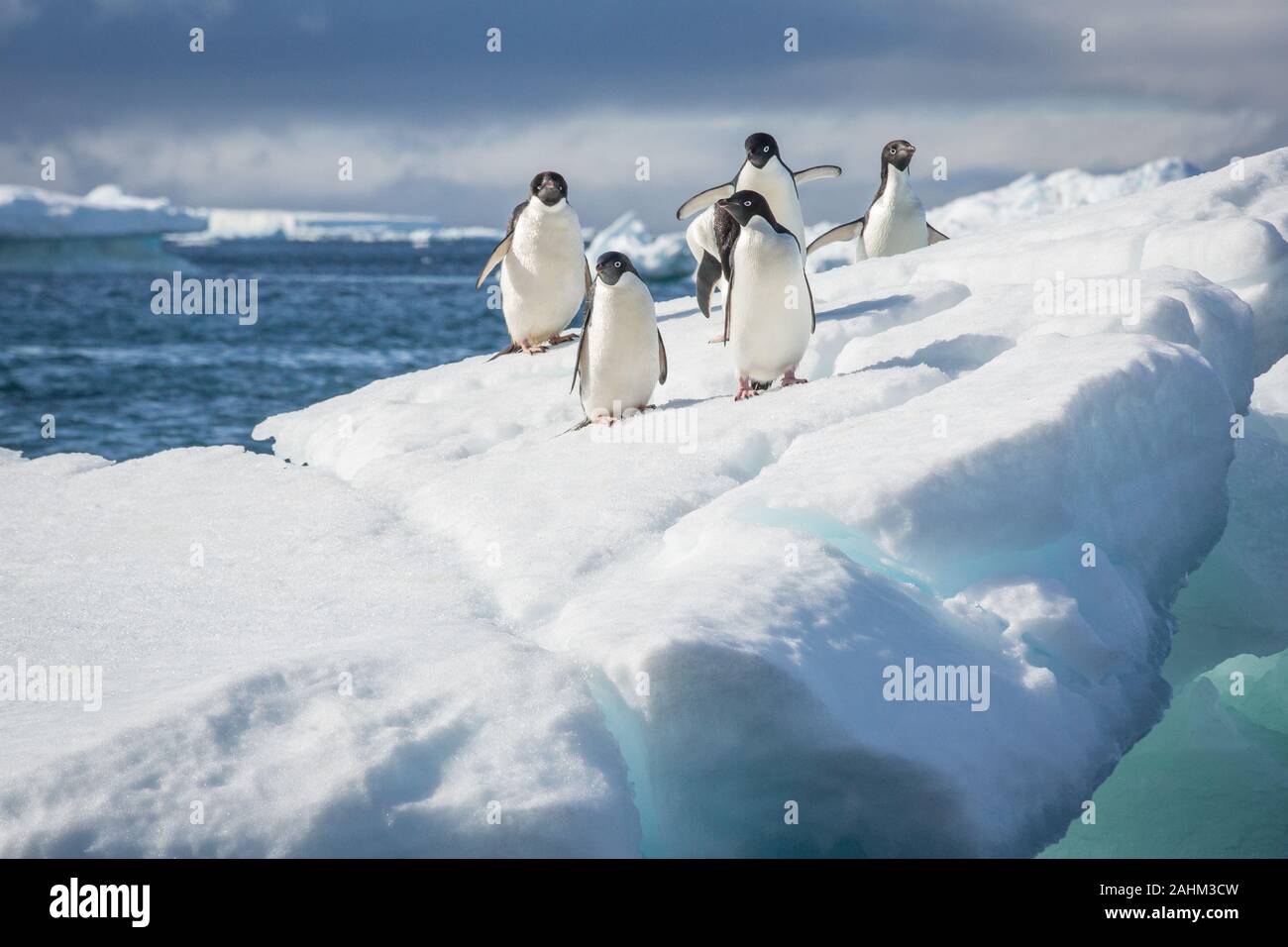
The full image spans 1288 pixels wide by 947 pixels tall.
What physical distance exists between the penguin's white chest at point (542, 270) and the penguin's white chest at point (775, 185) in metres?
1.06

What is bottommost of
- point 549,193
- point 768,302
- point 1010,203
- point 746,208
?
point 768,302

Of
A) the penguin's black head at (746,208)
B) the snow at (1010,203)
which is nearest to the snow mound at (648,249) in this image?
the snow at (1010,203)

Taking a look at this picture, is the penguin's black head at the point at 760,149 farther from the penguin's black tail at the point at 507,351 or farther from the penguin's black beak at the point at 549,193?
the penguin's black tail at the point at 507,351

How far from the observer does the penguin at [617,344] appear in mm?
5867

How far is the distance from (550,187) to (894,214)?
389 cm

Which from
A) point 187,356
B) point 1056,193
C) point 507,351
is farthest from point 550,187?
point 1056,193

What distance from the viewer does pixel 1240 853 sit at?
12.8 feet

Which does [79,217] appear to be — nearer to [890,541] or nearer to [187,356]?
[187,356]

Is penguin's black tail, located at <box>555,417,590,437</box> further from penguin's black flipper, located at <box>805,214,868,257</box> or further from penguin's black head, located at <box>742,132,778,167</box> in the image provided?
penguin's black flipper, located at <box>805,214,868,257</box>

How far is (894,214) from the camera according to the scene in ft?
33.7
